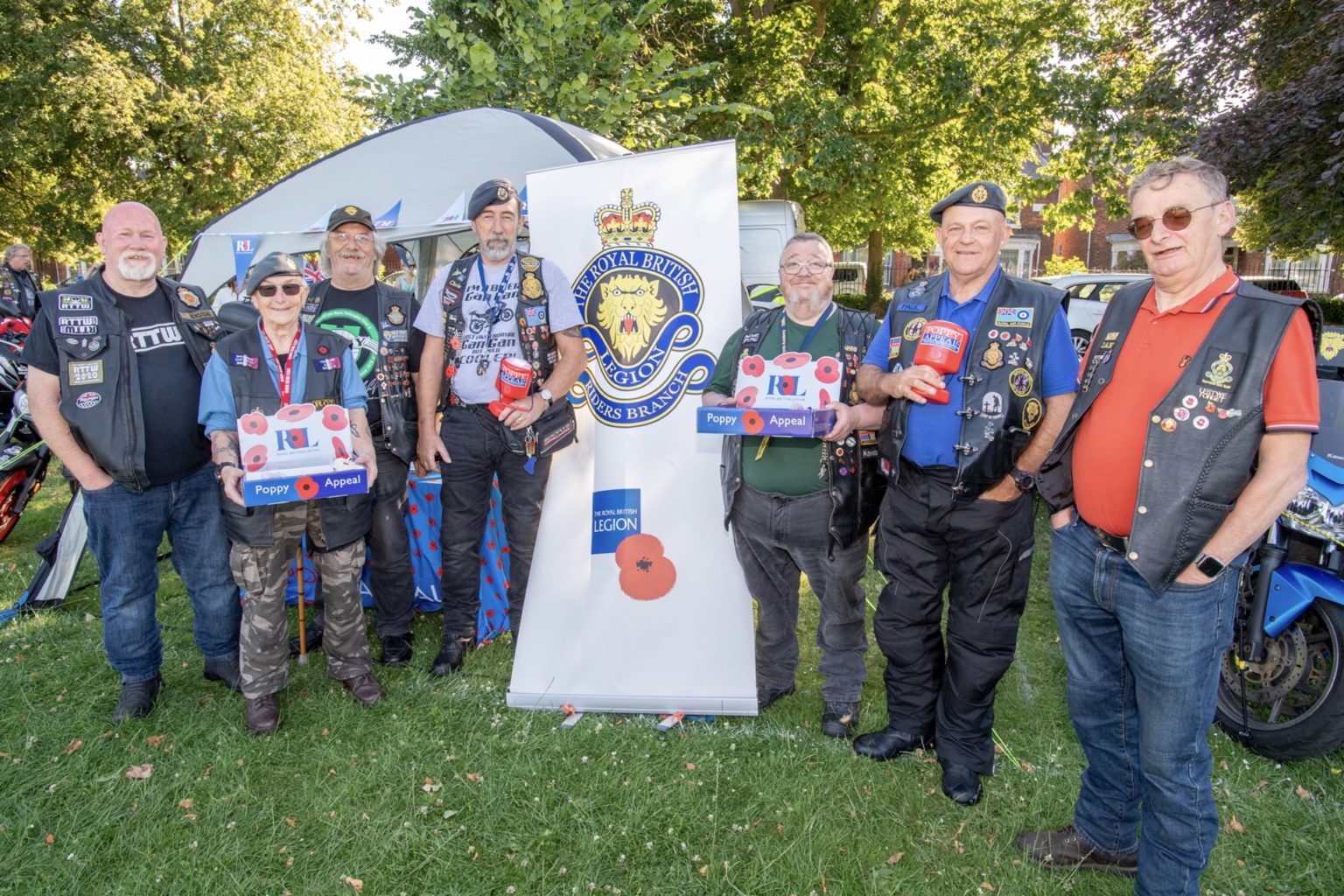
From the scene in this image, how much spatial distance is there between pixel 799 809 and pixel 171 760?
249 centimetres

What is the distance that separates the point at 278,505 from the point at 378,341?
0.87m

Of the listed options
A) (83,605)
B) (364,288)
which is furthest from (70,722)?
Answer: (364,288)

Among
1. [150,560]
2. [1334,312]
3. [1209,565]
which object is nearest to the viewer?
[1209,565]

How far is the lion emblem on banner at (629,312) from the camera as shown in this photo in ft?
11.6

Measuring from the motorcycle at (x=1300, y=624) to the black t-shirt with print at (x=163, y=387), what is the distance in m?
4.19

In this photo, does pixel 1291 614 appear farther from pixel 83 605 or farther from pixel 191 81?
pixel 191 81

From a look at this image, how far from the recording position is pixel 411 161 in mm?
6254

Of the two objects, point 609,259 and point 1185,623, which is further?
point 609,259

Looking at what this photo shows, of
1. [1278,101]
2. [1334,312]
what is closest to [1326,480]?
[1278,101]

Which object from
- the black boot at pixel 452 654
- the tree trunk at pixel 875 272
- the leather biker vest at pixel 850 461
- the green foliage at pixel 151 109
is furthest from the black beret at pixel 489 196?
the tree trunk at pixel 875 272

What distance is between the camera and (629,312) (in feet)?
11.7

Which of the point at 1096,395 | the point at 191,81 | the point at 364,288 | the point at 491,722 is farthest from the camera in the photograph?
the point at 191,81

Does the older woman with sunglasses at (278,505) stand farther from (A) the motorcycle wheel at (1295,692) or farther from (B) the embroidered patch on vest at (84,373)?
(A) the motorcycle wheel at (1295,692)

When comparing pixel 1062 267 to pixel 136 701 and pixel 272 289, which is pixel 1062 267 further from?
pixel 136 701
